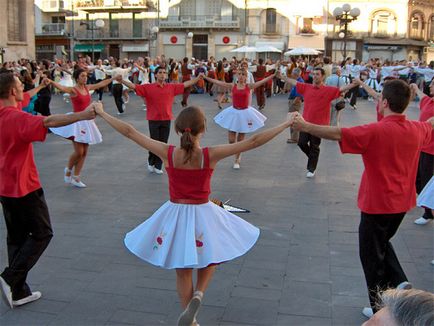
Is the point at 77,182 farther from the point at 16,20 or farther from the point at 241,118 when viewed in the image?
the point at 16,20

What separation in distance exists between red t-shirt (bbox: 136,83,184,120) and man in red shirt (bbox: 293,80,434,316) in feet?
20.2

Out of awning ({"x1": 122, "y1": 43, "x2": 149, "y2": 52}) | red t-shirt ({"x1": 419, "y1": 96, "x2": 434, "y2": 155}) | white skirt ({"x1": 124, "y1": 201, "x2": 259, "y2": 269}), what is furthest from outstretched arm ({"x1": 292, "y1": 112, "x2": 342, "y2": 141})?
awning ({"x1": 122, "y1": 43, "x2": 149, "y2": 52})

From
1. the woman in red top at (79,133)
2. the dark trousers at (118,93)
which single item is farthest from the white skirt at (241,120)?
the dark trousers at (118,93)

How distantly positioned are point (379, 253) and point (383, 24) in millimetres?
50777

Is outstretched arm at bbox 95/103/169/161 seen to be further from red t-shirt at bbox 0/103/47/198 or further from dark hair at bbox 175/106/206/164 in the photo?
red t-shirt at bbox 0/103/47/198

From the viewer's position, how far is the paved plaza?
4.55m

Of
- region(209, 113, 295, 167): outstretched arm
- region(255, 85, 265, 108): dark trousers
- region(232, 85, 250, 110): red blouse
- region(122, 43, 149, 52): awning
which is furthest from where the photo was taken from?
region(122, 43, 149, 52): awning

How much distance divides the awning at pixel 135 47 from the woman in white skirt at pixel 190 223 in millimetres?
50691

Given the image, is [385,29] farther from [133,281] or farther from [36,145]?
[133,281]

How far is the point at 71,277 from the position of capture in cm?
527

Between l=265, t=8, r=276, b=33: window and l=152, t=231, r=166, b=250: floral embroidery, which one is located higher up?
l=265, t=8, r=276, b=33: window

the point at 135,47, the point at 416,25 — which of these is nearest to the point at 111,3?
the point at 135,47

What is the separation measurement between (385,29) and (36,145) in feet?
147

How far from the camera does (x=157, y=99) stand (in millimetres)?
10023
